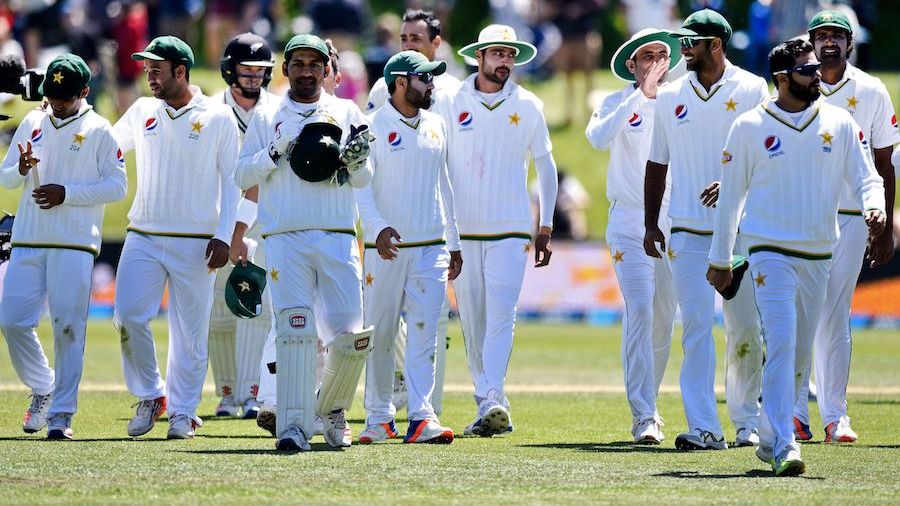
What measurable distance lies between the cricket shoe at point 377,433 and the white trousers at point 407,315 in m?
0.04

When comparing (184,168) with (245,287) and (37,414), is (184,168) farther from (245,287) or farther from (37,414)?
(37,414)

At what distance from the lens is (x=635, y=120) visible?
36.5 feet

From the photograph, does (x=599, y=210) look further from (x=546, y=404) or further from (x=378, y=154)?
(x=378, y=154)

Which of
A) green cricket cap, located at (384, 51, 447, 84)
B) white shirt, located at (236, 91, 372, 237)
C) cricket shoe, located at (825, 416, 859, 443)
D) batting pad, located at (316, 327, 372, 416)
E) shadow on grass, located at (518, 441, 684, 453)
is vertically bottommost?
shadow on grass, located at (518, 441, 684, 453)

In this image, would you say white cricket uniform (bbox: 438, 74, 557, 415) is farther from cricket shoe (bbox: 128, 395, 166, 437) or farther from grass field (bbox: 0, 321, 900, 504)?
cricket shoe (bbox: 128, 395, 166, 437)

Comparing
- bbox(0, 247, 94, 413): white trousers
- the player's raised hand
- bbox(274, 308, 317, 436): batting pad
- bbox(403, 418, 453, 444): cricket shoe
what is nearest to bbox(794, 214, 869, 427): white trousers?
bbox(403, 418, 453, 444): cricket shoe

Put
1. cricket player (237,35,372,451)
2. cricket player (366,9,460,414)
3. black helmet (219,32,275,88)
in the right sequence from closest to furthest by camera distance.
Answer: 1. cricket player (237,35,372,451)
2. black helmet (219,32,275,88)
3. cricket player (366,9,460,414)

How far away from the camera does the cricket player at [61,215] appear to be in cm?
1052

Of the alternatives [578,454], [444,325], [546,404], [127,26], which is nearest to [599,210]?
[127,26]

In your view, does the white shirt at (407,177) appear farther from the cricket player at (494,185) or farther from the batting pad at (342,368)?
the batting pad at (342,368)

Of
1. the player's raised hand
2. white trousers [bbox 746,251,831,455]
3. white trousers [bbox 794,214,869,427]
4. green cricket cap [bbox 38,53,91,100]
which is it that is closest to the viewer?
white trousers [bbox 746,251,831,455]

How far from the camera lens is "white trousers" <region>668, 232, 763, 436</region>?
10242 mm

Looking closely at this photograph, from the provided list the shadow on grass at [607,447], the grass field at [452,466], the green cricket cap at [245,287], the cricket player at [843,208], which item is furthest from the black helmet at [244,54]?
the cricket player at [843,208]

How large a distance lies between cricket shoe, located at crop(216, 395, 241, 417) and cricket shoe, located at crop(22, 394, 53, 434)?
1.92 meters
